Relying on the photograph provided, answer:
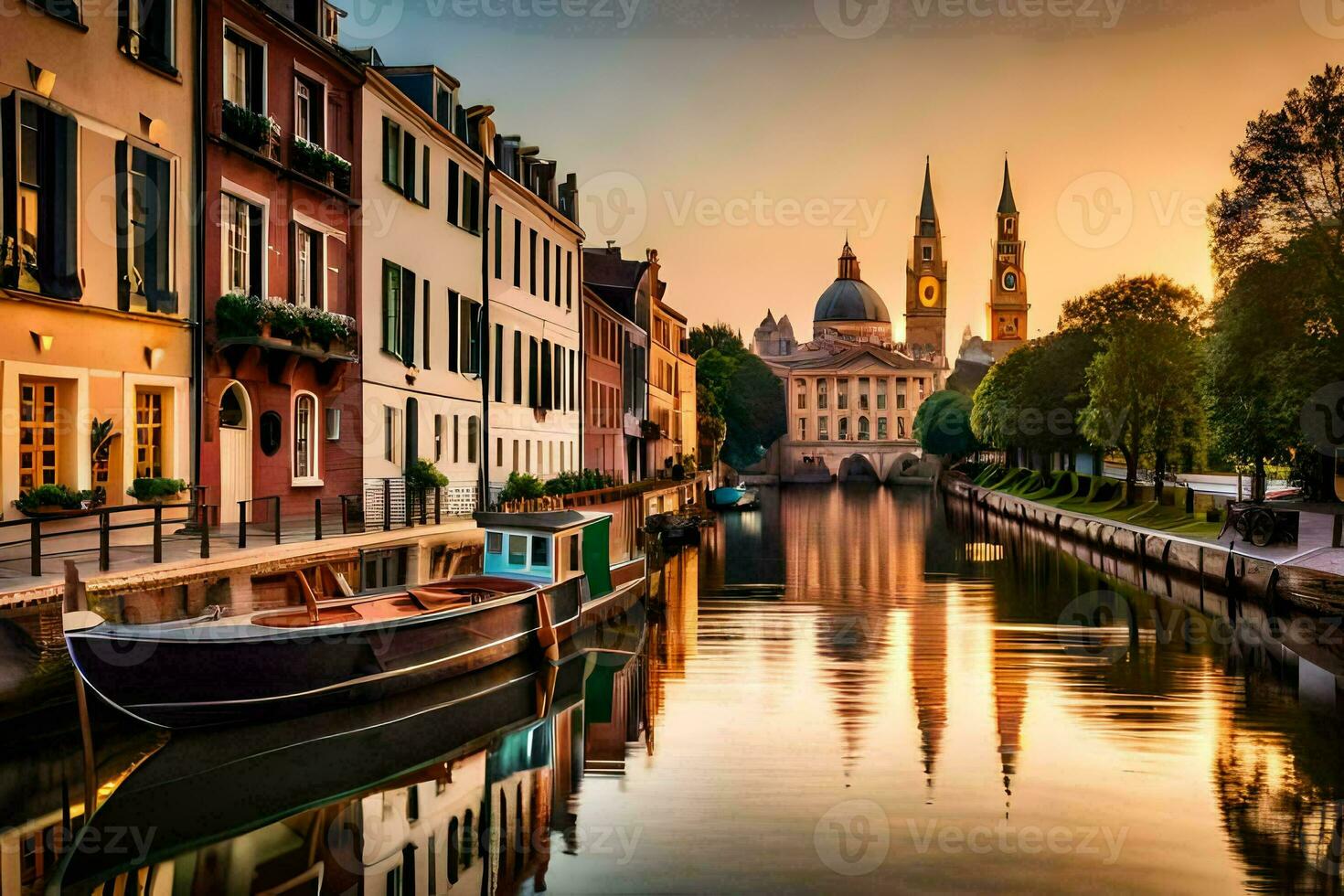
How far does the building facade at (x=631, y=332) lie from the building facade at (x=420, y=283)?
22.4m

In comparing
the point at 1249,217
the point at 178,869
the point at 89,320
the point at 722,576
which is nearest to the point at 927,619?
the point at 722,576

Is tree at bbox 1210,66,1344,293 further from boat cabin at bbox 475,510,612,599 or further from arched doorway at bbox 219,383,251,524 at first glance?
arched doorway at bbox 219,383,251,524

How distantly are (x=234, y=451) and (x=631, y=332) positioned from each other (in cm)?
3975

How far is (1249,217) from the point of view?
34.6 meters

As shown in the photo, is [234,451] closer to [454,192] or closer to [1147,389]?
[454,192]

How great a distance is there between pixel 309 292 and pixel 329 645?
41.1 ft

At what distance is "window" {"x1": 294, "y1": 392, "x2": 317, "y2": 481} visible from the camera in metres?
25.6

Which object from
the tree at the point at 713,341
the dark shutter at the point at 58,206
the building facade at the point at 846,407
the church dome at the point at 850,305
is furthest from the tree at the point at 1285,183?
the church dome at the point at 850,305

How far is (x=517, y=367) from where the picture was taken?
133 ft

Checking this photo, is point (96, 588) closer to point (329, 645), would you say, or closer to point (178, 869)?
point (329, 645)

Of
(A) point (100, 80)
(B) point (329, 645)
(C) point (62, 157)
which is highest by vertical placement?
(A) point (100, 80)

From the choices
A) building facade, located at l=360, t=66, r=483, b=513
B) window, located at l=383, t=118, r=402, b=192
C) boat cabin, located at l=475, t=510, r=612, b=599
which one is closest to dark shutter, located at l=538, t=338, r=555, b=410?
building facade, located at l=360, t=66, r=483, b=513

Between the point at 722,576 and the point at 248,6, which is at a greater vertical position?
the point at 248,6

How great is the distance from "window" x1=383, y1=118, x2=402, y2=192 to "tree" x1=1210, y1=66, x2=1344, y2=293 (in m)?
21.7
